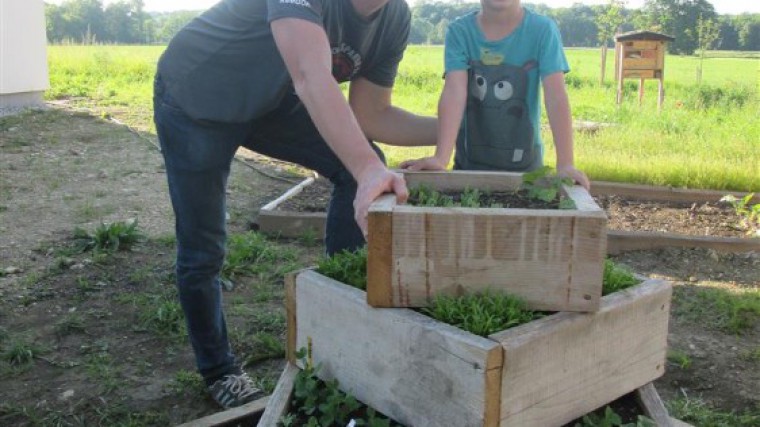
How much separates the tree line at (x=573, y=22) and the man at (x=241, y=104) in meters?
0.62

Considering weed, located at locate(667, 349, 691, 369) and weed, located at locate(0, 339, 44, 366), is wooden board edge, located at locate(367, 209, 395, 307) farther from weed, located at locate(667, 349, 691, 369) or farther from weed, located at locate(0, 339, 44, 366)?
weed, located at locate(0, 339, 44, 366)

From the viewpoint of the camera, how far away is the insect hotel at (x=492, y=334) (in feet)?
5.73

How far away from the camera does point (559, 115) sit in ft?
10.7

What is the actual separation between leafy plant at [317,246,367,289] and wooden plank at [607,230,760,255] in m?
3.47

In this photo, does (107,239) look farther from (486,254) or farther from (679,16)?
(679,16)

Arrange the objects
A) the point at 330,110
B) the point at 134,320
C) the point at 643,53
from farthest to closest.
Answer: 1. the point at 643,53
2. the point at 134,320
3. the point at 330,110

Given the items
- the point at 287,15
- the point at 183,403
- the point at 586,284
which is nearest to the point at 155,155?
the point at 183,403

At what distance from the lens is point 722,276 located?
4941 millimetres

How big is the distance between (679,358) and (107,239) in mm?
3876

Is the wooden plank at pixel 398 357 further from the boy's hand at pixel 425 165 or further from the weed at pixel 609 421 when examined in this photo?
the boy's hand at pixel 425 165

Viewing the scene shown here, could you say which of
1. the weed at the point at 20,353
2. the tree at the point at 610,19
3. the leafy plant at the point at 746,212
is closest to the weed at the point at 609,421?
the weed at the point at 20,353

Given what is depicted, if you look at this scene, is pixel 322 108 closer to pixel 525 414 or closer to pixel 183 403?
pixel 525 414

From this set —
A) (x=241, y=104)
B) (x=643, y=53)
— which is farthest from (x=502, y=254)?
(x=643, y=53)

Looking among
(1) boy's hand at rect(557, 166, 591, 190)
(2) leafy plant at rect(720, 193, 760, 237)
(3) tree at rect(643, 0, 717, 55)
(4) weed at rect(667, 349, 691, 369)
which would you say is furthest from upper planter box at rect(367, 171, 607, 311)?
(3) tree at rect(643, 0, 717, 55)
